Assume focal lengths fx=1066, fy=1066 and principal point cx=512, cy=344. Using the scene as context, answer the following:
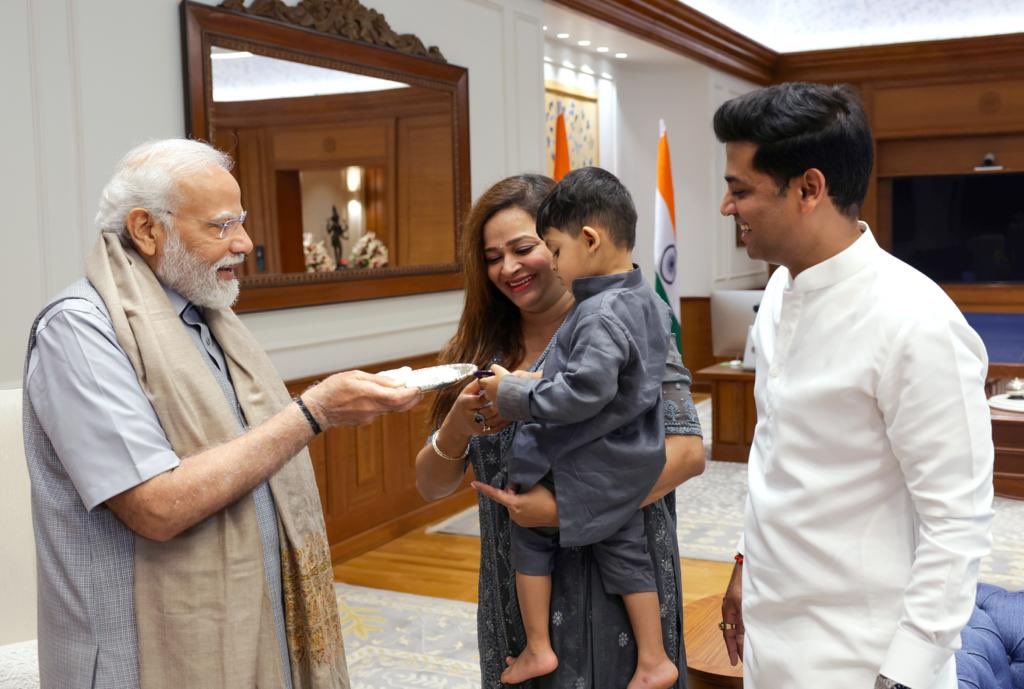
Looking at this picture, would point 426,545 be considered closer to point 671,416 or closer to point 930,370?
point 671,416

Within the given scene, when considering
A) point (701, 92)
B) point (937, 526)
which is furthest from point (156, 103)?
point (701, 92)

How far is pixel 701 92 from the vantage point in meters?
10.8

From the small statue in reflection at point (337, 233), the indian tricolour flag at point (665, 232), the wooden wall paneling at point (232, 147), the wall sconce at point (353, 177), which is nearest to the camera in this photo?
the wooden wall paneling at point (232, 147)

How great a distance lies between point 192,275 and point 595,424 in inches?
32.5

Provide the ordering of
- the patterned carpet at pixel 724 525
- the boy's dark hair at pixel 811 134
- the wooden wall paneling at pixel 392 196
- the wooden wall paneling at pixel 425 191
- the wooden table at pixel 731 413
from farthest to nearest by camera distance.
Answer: the wooden table at pixel 731 413 → the wooden wall paneling at pixel 425 191 → the wooden wall paneling at pixel 392 196 → the patterned carpet at pixel 724 525 → the boy's dark hair at pixel 811 134

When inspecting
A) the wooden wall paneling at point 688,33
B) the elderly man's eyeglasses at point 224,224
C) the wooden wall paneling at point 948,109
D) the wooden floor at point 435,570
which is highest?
the wooden wall paneling at point 688,33

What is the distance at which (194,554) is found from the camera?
6.29ft

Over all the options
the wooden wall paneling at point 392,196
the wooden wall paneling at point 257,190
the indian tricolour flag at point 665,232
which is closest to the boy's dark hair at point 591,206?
the wooden wall paneling at point 257,190

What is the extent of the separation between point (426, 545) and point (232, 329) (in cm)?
400

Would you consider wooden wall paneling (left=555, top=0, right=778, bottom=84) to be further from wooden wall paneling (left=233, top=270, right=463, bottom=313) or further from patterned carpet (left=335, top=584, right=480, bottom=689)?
patterned carpet (left=335, top=584, right=480, bottom=689)

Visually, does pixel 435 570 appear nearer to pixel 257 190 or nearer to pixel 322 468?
pixel 322 468

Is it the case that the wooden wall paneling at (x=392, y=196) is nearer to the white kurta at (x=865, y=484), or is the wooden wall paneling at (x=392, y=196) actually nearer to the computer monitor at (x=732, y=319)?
the computer monitor at (x=732, y=319)

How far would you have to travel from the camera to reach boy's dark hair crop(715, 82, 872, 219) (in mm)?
1662

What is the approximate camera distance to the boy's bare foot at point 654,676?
2041 mm
